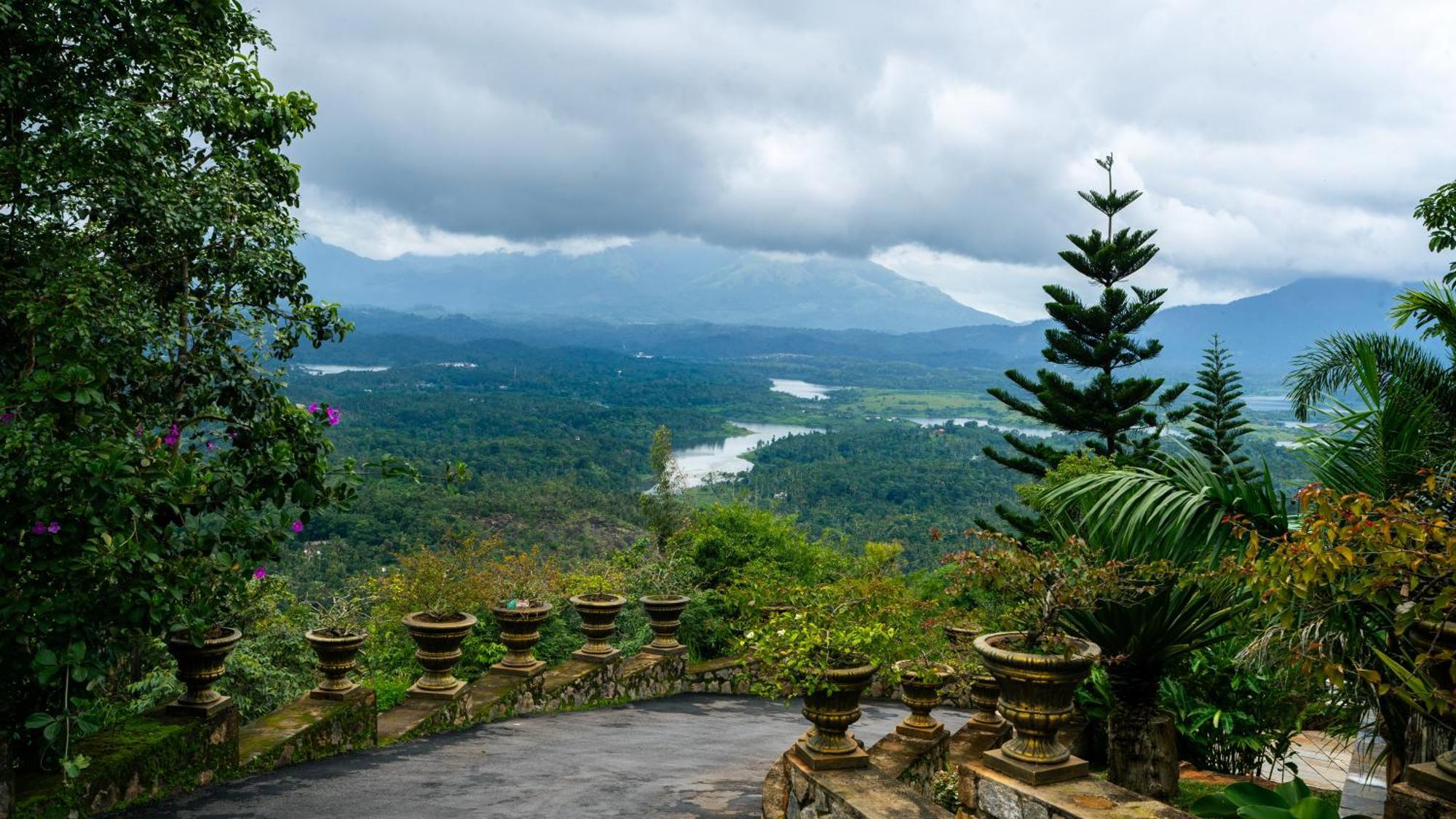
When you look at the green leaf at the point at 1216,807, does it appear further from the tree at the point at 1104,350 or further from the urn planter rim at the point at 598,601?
the tree at the point at 1104,350

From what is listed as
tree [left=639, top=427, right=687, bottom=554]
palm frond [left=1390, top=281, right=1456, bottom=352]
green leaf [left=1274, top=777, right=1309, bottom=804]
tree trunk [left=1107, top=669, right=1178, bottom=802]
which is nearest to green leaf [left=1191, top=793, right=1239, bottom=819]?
green leaf [left=1274, top=777, right=1309, bottom=804]

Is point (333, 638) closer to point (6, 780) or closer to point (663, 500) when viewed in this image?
point (6, 780)

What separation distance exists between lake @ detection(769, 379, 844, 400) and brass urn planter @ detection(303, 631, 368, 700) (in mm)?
136796

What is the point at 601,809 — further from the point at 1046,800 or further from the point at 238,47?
the point at 238,47

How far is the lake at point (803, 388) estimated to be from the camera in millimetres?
152625

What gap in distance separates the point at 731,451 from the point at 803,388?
83.0 metres

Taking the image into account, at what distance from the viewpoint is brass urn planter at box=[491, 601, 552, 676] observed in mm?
7129

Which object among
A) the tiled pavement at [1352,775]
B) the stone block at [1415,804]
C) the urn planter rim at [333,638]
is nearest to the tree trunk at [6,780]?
the urn planter rim at [333,638]

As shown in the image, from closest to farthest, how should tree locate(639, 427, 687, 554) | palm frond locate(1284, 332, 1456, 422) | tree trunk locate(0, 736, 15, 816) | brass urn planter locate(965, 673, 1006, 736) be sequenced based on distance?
tree trunk locate(0, 736, 15, 816) → brass urn planter locate(965, 673, 1006, 736) → palm frond locate(1284, 332, 1456, 422) → tree locate(639, 427, 687, 554)

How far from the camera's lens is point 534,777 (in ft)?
16.5

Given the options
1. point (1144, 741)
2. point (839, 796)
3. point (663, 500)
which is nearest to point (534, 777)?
point (839, 796)

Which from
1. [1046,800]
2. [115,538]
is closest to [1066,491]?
[1046,800]

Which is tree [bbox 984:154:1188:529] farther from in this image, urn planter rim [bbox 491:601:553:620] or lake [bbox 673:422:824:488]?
lake [bbox 673:422:824:488]

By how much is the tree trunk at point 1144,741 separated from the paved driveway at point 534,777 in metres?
1.96
